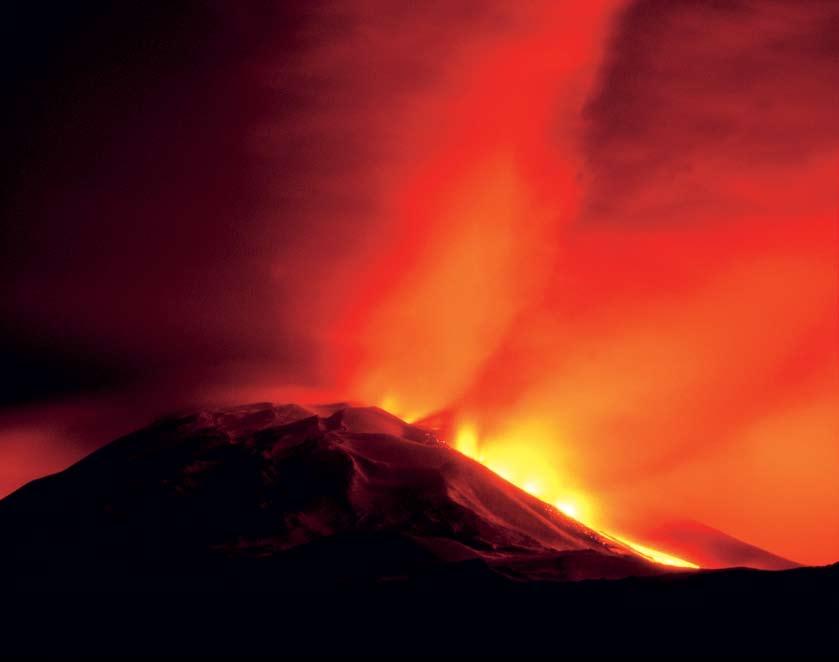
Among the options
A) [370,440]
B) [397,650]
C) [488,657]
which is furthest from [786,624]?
[370,440]

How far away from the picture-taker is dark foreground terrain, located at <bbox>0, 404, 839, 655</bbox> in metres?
11.9

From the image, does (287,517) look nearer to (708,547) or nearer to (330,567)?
(330,567)

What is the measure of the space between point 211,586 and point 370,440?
40.0 ft

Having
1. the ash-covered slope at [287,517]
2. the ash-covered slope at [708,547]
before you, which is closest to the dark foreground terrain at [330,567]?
the ash-covered slope at [287,517]

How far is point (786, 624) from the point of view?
10.9 metres

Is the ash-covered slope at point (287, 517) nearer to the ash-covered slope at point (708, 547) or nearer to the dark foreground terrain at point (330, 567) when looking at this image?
the dark foreground terrain at point (330, 567)

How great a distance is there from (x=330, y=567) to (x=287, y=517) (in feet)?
18.1

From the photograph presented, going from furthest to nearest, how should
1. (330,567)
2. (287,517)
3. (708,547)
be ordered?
(708,547)
(287,517)
(330,567)

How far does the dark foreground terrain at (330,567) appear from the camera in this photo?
11891mm

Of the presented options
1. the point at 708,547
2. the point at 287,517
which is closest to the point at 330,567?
the point at 287,517

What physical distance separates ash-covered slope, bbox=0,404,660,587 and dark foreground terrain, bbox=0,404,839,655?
0.26ft

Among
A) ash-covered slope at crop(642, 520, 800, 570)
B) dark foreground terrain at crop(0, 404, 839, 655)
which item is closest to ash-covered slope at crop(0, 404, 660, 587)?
dark foreground terrain at crop(0, 404, 839, 655)

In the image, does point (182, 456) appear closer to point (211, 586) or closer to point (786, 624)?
point (211, 586)

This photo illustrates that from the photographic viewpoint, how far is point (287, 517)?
74.0 feet
